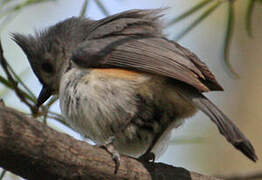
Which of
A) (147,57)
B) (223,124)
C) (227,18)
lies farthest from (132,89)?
(227,18)

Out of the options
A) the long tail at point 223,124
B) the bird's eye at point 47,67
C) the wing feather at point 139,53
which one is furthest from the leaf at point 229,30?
the bird's eye at point 47,67

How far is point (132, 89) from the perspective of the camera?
12.4 ft

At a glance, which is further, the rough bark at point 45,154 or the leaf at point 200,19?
the leaf at point 200,19

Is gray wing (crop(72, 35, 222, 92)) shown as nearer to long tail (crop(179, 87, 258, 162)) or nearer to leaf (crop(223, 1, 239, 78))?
long tail (crop(179, 87, 258, 162))

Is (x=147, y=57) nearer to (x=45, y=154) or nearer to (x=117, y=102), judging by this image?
(x=117, y=102)

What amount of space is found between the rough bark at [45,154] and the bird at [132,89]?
442 millimetres

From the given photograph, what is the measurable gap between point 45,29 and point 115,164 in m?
2.08

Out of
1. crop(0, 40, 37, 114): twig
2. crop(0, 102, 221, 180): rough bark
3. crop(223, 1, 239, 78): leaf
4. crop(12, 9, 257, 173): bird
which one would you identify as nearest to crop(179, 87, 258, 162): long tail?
crop(12, 9, 257, 173): bird

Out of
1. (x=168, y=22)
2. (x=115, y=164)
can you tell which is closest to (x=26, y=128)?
(x=115, y=164)

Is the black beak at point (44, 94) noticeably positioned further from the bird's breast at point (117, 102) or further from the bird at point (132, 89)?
the bird's breast at point (117, 102)

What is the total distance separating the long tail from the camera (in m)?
3.21

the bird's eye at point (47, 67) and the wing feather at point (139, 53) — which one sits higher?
the wing feather at point (139, 53)

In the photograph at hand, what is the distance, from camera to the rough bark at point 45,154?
2.71 m

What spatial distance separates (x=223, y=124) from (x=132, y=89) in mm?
792
